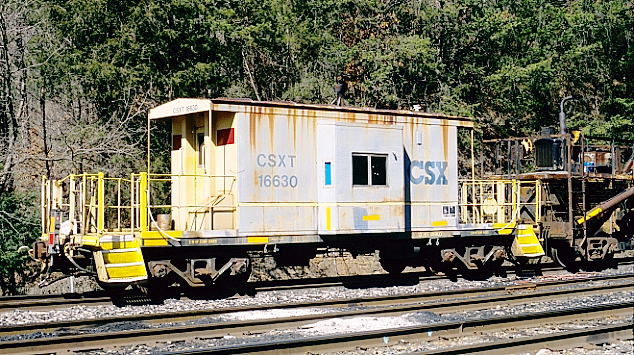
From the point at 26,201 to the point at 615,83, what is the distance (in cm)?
2354

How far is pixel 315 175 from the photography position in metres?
15.9

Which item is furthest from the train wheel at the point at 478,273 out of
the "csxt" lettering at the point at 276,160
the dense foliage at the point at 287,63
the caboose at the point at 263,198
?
the dense foliage at the point at 287,63

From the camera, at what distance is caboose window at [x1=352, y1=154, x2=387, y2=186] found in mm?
15961

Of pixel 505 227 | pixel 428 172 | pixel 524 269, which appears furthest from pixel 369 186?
pixel 524 269

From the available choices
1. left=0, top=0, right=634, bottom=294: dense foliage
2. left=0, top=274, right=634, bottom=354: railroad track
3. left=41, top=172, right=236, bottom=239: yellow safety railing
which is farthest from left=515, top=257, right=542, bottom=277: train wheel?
left=41, top=172, right=236, bottom=239: yellow safety railing

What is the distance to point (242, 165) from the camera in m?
15.0

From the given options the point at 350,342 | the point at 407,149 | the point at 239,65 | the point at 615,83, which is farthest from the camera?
the point at 615,83

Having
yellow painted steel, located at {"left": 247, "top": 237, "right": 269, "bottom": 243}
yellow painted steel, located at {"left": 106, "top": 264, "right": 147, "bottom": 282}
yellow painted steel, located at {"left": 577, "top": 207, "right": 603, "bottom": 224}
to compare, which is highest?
yellow painted steel, located at {"left": 577, "top": 207, "right": 603, "bottom": 224}

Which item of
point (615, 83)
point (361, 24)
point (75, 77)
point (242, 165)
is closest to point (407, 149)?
point (242, 165)

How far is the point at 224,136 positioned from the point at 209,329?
549 centimetres

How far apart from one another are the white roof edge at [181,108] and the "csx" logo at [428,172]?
16.1 ft

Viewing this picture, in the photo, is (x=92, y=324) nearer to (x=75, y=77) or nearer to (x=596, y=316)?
(x=596, y=316)

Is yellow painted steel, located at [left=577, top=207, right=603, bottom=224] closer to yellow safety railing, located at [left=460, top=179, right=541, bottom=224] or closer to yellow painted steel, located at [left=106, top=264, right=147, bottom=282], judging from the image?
yellow safety railing, located at [left=460, top=179, right=541, bottom=224]

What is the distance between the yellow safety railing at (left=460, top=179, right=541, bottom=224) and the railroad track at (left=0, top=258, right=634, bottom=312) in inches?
58.9
